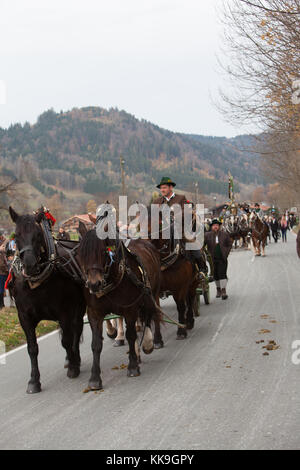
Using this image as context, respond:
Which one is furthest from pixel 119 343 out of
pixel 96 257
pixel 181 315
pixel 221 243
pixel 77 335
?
pixel 221 243

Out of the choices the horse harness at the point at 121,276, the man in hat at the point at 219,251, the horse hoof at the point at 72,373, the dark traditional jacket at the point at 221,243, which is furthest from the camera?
the dark traditional jacket at the point at 221,243

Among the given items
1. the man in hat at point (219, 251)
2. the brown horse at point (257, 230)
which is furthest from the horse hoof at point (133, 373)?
the brown horse at point (257, 230)

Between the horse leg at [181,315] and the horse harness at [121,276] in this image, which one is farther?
the horse leg at [181,315]

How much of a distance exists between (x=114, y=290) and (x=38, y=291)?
3.12ft

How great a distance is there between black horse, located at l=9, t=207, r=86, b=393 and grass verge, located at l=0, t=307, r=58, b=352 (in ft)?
8.92

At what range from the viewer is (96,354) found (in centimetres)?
654

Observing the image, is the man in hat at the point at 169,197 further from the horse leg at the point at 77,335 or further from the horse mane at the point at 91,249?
the horse mane at the point at 91,249

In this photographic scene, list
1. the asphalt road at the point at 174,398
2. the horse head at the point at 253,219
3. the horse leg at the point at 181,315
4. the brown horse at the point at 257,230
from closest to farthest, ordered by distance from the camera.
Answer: the asphalt road at the point at 174,398
the horse leg at the point at 181,315
the horse head at the point at 253,219
the brown horse at the point at 257,230

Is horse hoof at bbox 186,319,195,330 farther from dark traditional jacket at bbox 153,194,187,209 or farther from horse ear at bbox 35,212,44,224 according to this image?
horse ear at bbox 35,212,44,224

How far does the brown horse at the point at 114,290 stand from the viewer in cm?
622

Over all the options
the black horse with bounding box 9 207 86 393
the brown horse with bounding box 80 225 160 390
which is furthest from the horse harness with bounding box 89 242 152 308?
the black horse with bounding box 9 207 86 393

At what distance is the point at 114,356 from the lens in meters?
8.21

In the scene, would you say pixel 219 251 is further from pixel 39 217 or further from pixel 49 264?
pixel 39 217
